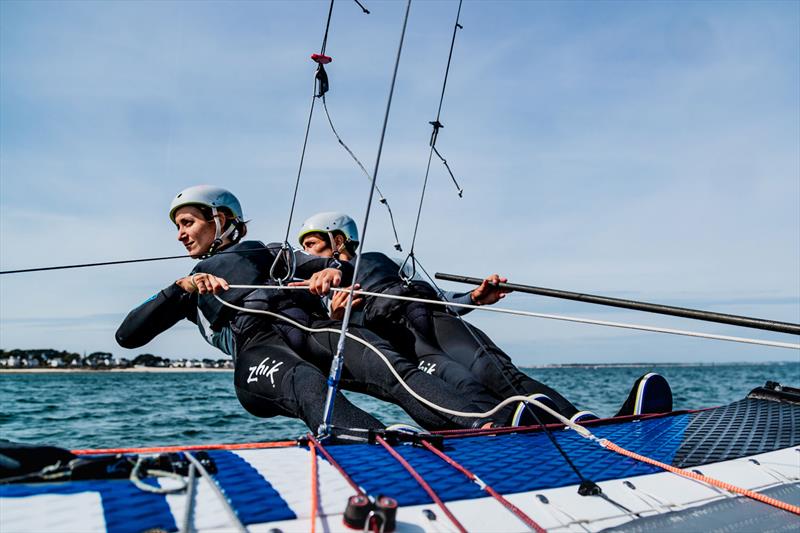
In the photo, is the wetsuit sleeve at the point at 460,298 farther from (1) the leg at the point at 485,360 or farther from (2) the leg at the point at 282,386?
(2) the leg at the point at 282,386

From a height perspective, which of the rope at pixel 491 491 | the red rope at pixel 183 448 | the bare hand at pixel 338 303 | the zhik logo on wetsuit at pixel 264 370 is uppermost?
the bare hand at pixel 338 303

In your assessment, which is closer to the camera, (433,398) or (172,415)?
(433,398)

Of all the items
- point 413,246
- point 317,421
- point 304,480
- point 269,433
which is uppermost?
point 413,246

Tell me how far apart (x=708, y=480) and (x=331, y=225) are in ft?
16.5

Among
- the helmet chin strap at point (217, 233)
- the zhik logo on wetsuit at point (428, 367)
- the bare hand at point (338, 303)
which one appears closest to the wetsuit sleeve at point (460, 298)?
the zhik logo on wetsuit at point (428, 367)

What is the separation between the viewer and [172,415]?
11.3 m

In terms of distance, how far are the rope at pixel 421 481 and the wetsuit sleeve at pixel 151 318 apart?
2.68m

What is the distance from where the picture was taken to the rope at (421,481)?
177 cm

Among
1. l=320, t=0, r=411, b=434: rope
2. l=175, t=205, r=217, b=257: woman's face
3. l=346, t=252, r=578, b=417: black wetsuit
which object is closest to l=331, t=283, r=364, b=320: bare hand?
l=346, t=252, r=578, b=417: black wetsuit

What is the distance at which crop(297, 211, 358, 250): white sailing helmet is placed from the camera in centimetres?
675

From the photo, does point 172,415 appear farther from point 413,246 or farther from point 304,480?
point 304,480

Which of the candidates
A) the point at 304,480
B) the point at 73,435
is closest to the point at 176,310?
the point at 304,480

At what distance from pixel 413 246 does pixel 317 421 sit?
2.75 metres

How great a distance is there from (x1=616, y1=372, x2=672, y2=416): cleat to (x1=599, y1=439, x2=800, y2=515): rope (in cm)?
131
